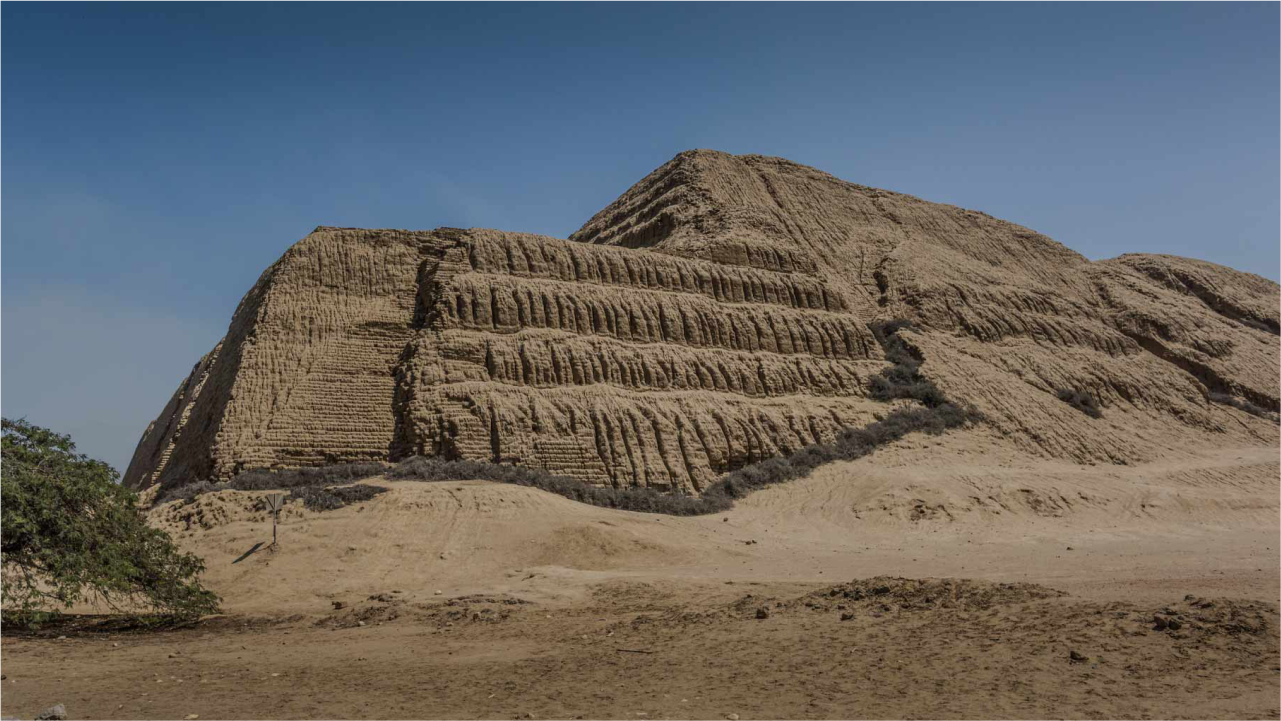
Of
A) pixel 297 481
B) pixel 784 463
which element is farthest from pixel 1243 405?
pixel 297 481

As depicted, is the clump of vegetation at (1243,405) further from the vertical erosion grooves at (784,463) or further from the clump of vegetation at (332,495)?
the clump of vegetation at (332,495)

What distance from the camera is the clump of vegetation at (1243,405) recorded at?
113 ft

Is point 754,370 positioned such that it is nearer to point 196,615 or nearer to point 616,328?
point 616,328

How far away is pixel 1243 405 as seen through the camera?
3484 centimetres

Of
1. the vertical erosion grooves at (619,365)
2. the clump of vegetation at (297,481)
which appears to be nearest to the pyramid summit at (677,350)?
the vertical erosion grooves at (619,365)

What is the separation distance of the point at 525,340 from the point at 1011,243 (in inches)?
1280

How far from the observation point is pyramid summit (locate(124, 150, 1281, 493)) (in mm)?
21594

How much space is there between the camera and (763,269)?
31641mm

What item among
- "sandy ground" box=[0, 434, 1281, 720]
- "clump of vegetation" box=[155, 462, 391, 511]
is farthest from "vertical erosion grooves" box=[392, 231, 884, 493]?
"sandy ground" box=[0, 434, 1281, 720]

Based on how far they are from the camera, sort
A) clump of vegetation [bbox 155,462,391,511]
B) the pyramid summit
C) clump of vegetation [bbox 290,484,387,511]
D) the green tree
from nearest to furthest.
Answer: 1. the green tree
2. clump of vegetation [bbox 290,484,387,511]
3. clump of vegetation [bbox 155,462,391,511]
4. the pyramid summit

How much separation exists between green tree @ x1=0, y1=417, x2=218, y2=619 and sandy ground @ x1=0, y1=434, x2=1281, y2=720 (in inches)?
23.9

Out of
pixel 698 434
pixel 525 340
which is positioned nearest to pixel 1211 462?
pixel 698 434

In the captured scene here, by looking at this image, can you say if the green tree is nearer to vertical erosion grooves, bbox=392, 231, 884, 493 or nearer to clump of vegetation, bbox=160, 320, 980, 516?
clump of vegetation, bbox=160, 320, 980, 516

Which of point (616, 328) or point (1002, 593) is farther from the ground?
point (616, 328)
